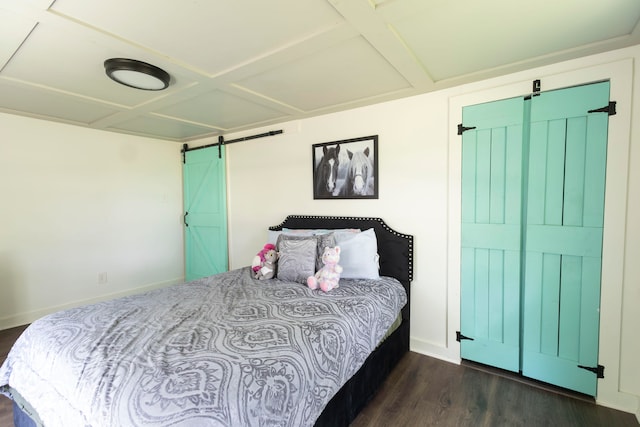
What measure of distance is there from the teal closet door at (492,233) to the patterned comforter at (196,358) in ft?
2.87

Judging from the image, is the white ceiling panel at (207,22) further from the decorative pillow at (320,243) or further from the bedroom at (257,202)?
the decorative pillow at (320,243)

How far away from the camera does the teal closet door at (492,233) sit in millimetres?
2170

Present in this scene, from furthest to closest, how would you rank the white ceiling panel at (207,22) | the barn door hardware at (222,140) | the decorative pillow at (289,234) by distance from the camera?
1. the barn door hardware at (222,140)
2. the decorative pillow at (289,234)
3. the white ceiling panel at (207,22)

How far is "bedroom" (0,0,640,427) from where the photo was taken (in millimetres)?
1862

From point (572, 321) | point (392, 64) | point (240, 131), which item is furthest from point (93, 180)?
point (572, 321)

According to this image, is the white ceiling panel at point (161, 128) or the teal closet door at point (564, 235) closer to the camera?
the teal closet door at point (564, 235)

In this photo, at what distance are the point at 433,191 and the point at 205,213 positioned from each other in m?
3.23

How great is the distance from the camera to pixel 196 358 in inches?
48.4

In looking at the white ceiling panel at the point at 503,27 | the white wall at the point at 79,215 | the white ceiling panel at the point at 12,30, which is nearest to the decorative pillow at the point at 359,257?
the white ceiling panel at the point at 503,27

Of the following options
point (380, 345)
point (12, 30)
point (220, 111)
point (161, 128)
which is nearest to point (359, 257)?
point (380, 345)

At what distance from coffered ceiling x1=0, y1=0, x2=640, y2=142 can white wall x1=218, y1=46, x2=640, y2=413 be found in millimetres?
166

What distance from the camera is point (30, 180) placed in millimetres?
3174

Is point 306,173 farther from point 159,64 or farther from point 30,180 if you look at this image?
point 30,180

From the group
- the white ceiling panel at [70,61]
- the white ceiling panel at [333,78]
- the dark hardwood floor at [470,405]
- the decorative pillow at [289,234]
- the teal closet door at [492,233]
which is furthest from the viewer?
the decorative pillow at [289,234]
